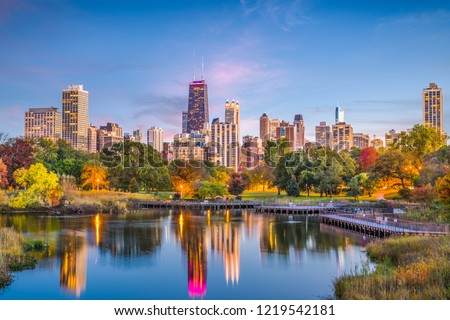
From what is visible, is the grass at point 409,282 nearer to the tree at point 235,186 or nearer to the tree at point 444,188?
the tree at point 444,188

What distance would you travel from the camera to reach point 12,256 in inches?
976

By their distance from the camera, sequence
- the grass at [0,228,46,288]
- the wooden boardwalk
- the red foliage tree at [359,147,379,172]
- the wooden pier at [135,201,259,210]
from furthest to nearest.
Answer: the red foliage tree at [359,147,379,172] < the wooden pier at [135,201,259,210] < the wooden boardwalk < the grass at [0,228,46,288]

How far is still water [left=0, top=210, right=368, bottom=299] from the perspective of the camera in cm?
2158

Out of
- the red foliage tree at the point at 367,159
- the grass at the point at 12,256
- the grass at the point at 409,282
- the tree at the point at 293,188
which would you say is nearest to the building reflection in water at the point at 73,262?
the grass at the point at 12,256

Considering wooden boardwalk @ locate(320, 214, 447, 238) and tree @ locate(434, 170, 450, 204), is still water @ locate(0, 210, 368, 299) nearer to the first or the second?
wooden boardwalk @ locate(320, 214, 447, 238)

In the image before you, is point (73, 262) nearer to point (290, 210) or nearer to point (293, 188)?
point (290, 210)

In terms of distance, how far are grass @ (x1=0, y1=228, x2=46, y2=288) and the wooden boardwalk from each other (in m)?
24.2

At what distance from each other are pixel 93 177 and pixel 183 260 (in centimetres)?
5046

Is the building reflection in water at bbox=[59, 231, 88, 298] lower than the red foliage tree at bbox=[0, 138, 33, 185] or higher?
lower

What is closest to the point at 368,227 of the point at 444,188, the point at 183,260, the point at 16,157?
the point at 444,188

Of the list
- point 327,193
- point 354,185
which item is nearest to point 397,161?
point 354,185

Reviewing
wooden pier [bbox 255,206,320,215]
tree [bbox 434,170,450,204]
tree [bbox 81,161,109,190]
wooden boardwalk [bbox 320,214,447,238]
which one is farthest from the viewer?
tree [bbox 81,161,109,190]

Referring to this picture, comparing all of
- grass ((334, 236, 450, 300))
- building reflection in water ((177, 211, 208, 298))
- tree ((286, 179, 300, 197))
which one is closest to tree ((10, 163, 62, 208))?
building reflection in water ((177, 211, 208, 298))

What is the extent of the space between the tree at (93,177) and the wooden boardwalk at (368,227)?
4024 cm
